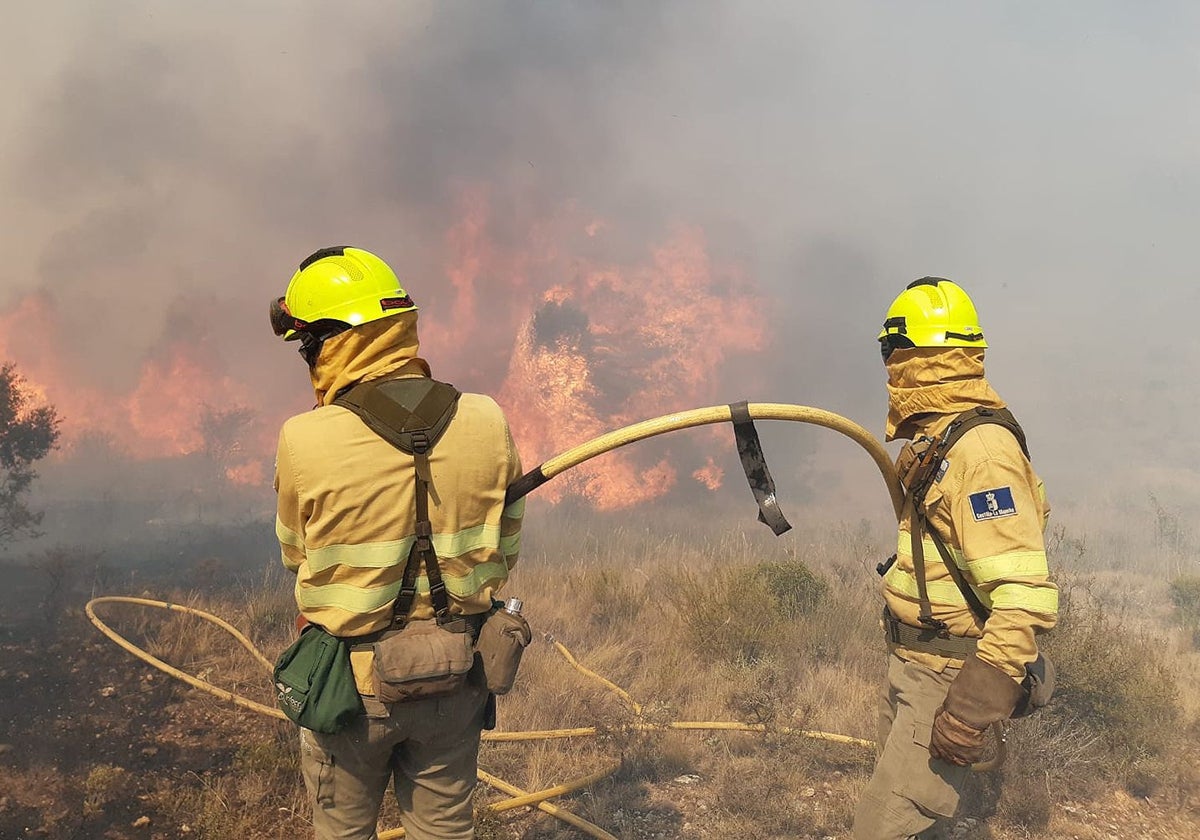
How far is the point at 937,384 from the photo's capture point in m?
3.21

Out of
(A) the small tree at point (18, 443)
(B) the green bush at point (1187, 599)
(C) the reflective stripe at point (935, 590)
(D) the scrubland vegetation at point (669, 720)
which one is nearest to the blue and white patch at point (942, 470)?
(C) the reflective stripe at point (935, 590)

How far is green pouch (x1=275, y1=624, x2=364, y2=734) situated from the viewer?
7.52ft

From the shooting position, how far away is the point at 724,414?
2.83 m

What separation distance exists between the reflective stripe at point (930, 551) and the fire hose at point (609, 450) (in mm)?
133

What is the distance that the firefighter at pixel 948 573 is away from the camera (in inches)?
106

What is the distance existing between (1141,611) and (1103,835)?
5.77 metres

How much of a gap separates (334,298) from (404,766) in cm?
159

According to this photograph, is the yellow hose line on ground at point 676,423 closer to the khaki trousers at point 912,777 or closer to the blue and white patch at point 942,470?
the blue and white patch at point 942,470

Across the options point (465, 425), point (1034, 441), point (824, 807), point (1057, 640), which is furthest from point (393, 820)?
point (1034, 441)

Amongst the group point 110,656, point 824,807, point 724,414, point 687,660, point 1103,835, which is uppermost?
point 724,414

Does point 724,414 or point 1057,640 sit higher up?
point 724,414

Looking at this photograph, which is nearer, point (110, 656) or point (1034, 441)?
point (110, 656)

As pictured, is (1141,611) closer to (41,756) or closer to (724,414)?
(724,414)

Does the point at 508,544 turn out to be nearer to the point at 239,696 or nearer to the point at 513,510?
the point at 513,510
